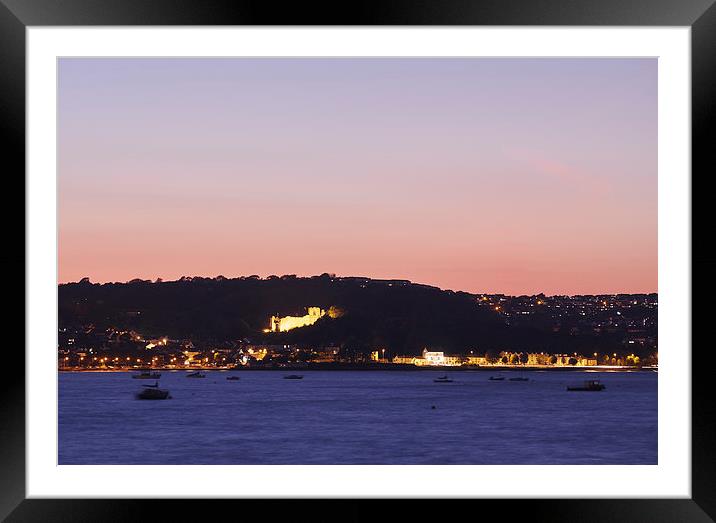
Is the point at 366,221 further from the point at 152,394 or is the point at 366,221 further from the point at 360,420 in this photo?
the point at 152,394

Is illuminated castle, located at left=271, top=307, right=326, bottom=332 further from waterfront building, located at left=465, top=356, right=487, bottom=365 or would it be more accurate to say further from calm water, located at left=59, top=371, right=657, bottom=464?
waterfront building, located at left=465, top=356, right=487, bottom=365

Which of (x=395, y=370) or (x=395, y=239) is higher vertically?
(x=395, y=239)

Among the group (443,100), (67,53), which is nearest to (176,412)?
(443,100)

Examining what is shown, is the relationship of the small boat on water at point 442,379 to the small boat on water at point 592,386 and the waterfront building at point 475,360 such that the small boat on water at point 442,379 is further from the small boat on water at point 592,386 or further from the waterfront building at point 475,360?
the small boat on water at point 592,386

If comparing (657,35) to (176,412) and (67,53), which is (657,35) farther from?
(176,412)

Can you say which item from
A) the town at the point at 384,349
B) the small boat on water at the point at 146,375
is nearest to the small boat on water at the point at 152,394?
the town at the point at 384,349

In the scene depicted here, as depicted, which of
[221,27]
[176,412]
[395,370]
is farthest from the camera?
[395,370]

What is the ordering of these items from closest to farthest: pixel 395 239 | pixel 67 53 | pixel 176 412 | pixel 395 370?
pixel 67 53
pixel 176 412
pixel 395 239
pixel 395 370
